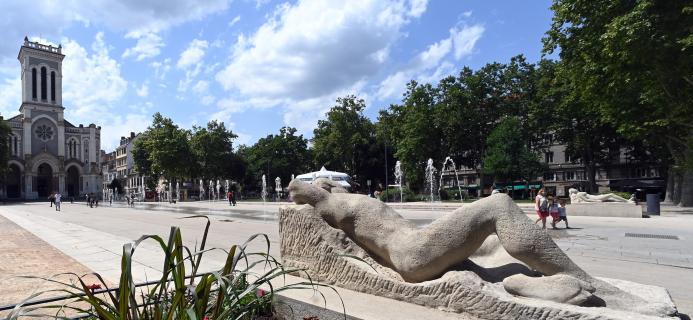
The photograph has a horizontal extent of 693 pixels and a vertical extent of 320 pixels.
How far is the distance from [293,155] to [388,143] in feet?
65.6

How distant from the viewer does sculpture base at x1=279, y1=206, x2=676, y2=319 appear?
3254 mm

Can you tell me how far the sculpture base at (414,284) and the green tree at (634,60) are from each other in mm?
17432

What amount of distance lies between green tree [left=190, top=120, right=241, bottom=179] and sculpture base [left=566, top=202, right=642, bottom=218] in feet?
171

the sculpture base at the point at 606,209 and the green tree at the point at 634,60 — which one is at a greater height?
the green tree at the point at 634,60

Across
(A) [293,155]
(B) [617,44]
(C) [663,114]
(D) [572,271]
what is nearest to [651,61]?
(B) [617,44]

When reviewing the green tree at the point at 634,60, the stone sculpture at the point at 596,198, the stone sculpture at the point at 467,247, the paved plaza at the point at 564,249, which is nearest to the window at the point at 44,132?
the paved plaza at the point at 564,249

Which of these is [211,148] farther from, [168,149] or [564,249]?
[564,249]

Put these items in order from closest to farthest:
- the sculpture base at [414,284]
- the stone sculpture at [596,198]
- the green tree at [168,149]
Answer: the sculpture base at [414,284] → the stone sculpture at [596,198] → the green tree at [168,149]

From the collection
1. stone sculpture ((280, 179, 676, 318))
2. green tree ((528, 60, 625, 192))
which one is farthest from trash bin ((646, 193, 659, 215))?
green tree ((528, 60, 625, 192))

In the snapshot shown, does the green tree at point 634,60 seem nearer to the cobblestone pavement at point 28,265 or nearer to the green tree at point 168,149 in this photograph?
the cobblestone pavement at point 28,265

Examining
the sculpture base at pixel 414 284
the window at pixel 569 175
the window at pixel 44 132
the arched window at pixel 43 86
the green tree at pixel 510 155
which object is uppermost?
the arched window at pixel 43 86

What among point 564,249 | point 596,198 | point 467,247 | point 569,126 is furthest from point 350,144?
point 467,247

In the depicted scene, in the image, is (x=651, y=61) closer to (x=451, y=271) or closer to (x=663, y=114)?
(x=663, y=114)

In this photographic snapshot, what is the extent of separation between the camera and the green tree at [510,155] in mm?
39250
